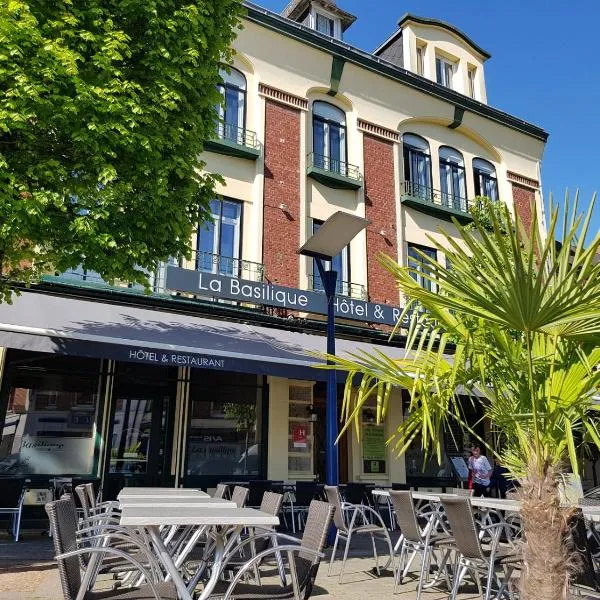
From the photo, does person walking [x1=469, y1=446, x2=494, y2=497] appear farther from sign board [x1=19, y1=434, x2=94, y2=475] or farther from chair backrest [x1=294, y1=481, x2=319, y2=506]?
sign board [x1=19, y1=434, x2=94, y2=475]

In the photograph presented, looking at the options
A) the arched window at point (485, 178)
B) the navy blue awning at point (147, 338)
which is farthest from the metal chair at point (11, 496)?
the arched window at point (485, 178)

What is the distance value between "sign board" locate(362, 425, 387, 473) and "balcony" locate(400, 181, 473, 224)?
19.4 ft

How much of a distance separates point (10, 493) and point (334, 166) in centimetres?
986

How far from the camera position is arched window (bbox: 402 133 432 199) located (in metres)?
15.4

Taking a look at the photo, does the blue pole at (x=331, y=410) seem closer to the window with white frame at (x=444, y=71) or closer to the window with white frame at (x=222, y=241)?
the window with white frame at (x=222, y=241)

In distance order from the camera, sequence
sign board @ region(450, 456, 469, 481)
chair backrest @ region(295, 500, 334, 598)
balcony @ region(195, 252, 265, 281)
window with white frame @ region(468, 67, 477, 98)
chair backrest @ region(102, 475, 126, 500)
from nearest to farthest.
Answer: chair backrest @ region(295, 500, 334, 598) → chair backrest @ region(102, 475, 126, 500) → balcony @ region(195, 252, 265, 281) → sign board @ region(450, 456, 469, 481) → window with white frame @ region(468, 67, 477, 98)

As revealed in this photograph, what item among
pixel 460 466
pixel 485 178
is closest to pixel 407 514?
pixel 460 466

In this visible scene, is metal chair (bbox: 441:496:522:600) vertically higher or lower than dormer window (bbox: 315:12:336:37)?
lower

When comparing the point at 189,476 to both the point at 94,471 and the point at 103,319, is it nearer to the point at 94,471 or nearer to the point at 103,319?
the point at 94,471

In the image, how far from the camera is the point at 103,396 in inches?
398

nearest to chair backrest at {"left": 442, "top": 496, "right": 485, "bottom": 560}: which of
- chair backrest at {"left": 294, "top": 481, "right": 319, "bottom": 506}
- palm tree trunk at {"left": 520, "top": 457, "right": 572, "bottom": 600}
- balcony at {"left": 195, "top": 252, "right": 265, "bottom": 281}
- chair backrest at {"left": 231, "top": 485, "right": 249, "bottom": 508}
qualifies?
palm tree trunk at {"left": 520, "top": 457, "right": 572, "bottom": 600}

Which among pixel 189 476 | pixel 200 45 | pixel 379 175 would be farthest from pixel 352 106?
pixel 189 476

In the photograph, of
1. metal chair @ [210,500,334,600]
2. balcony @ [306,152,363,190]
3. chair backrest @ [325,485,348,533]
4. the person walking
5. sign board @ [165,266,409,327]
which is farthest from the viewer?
balcony @ [306,152,363,190]

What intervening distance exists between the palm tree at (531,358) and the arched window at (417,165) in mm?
12138
